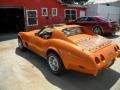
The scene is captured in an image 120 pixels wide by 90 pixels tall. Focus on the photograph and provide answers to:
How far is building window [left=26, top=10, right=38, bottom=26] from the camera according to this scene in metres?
17.0

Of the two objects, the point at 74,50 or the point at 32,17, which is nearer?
the point at 74,50

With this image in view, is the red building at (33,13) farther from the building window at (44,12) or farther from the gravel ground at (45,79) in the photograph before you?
the gravel ground at (45,79)

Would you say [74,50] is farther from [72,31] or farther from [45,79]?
[72,31]

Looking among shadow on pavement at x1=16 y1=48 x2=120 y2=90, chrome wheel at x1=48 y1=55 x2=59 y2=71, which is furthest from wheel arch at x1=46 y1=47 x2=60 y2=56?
shadow on pavement at x1=16 y1=48 x2=120 y2=90

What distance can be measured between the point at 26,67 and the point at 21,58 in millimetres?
1176

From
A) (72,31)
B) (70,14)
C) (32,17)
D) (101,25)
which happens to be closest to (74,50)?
(72,31)

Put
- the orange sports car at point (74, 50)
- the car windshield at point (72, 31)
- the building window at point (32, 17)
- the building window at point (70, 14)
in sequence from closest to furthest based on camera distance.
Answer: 1. the orange sports car at point (74, 50)
2. the car windshield at point (72, 31)
3. the building window at point (32, 17)
4. the building window at point (70, 14)

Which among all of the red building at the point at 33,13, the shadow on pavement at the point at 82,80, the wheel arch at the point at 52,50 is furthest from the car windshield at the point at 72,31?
the red building at the point at 33,13

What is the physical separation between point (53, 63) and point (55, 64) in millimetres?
117

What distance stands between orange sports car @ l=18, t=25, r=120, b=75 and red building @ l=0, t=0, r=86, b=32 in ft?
31.8

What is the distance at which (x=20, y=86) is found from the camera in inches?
199

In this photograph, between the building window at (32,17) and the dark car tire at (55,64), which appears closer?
the dark car tire at (55,64)

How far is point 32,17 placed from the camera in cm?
1731

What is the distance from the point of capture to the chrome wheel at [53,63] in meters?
5.64
